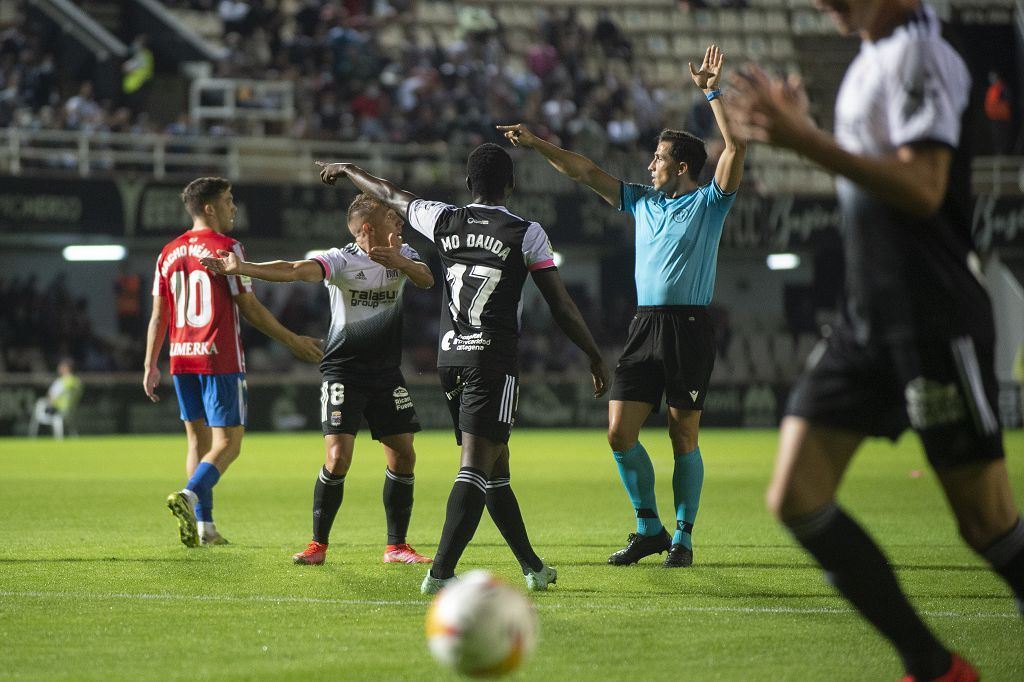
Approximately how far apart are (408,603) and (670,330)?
7.82ft

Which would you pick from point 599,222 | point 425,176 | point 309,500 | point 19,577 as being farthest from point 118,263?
point 19,577

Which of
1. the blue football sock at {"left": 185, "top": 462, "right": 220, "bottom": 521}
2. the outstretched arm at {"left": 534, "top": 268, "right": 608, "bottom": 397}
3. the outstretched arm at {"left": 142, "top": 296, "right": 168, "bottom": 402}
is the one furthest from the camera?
the outstretched arm at {"left": 142, "top": 296, "right": 168, "bottom": 402}

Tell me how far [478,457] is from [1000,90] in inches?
1035

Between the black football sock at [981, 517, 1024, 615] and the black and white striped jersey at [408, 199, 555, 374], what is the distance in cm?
288

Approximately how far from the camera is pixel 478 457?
645cm

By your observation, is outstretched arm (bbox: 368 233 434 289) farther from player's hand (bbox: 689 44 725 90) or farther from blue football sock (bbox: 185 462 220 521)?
blue football sock (bbox: 185 462 220 521)

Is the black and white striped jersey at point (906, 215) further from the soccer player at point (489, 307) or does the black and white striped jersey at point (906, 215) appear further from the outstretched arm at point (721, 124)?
the outstretched arm at point (721, 124)

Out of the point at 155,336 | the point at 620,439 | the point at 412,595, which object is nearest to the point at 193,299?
the point at 155,336

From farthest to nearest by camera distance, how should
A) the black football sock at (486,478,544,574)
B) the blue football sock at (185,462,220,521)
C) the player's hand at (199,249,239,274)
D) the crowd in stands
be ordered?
the crowd in stands → the blue football sock at (185,462,220,521) → the player's hand at (199,249,239,274) → the black football sock at (486,478,544,574)

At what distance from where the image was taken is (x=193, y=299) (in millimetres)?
8961

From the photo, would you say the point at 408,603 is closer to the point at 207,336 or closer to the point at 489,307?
the point at 489,307

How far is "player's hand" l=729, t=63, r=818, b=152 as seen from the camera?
12.6 ft

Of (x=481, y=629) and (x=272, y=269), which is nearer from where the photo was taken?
(x=481, y=629)

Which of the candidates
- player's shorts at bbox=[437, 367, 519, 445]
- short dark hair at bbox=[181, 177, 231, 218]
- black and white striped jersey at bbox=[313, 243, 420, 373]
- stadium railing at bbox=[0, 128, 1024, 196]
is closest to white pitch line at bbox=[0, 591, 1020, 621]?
player's shorts at bbox=[437, 367, 519, 445]
